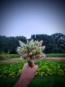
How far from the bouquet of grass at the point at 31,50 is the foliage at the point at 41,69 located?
156mm

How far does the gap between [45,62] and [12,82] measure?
23.1 inches

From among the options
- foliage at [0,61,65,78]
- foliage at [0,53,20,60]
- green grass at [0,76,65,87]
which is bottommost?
green grass at [0,76,65,87]

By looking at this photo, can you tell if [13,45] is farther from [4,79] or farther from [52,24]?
[52,24]

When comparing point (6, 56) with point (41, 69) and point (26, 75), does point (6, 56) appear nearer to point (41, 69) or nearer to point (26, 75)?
point (26, 75)

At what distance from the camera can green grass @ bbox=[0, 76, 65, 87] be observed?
257 centimetres

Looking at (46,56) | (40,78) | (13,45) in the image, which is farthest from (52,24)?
(40,78)

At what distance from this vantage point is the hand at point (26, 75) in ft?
8.56

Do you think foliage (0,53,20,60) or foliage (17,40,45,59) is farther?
foliage (0,53,20,60)

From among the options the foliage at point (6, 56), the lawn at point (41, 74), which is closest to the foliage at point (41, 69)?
the lawn at point (41, 74)

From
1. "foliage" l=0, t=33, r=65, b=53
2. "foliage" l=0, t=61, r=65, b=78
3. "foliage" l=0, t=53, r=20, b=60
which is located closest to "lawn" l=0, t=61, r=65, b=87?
"foliage" l=0, t=61, r=65, b=78

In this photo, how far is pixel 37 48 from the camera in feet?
7.94

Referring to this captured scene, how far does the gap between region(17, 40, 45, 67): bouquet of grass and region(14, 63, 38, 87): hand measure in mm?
111

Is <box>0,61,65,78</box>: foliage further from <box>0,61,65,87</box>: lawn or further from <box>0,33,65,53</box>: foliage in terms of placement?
<box>0,33,65,53</box>: foliage

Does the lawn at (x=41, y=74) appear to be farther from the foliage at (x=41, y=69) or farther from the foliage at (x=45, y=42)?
the foliage at (x=45, y=42)
